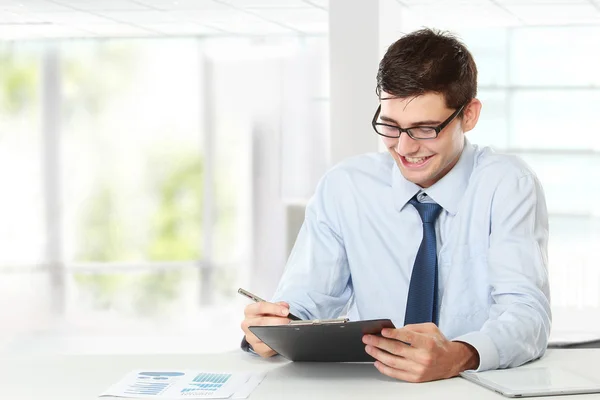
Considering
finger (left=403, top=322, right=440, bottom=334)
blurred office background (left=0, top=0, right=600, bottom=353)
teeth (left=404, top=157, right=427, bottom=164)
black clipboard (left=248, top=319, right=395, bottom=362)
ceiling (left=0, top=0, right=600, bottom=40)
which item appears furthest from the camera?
blurred office background (left=0, top=0, right=600, bottom=353)

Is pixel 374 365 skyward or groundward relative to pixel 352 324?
groundward

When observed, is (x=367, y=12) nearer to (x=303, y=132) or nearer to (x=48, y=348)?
(x=48, y=348)

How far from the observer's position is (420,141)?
6.33ft

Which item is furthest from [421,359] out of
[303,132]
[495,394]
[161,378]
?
[303,132]

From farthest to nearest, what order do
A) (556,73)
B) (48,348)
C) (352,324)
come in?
(556,73), (48,348), (352,324)

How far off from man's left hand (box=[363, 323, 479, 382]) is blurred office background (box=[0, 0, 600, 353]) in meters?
7.90

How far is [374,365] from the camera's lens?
1771mm

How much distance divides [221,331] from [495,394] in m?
5.73

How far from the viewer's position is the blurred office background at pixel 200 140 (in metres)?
10.5

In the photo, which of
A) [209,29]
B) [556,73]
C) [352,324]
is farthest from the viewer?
[556,73]

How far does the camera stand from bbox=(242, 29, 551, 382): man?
1.86 metres

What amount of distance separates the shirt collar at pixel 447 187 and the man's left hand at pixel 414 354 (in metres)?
0.44

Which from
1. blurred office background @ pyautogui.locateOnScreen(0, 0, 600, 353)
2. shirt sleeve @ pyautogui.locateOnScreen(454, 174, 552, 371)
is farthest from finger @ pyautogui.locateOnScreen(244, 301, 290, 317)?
blurred office background @ pyautogui.locateOnScreen(0, 0, 600, 353)

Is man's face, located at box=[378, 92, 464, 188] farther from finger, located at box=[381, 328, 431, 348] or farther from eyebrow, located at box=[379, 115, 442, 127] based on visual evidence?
Answer: finger, located at box=[381, 328, 431, 348]
